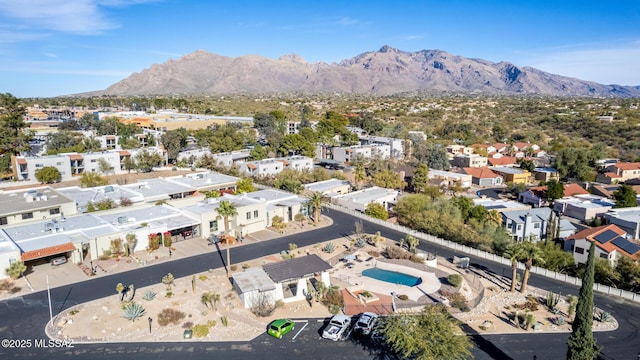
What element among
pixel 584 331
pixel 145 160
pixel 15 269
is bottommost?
pixel 15 269

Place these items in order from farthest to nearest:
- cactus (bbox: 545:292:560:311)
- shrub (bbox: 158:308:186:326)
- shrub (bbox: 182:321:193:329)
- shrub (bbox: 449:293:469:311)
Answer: cactus (bbox: 545:292:560:311) → shrub (bbox: 449:293:469:311) → shrub (bbox: 158:308:186:326) → shrub (bbox: 182:321:193:329)

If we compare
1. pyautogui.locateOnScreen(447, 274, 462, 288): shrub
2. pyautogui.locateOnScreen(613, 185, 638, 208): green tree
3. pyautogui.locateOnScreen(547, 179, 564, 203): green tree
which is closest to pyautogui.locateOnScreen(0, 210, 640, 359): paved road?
pyautogui.locateOnScreen(447, 274, 462, 288): shrub

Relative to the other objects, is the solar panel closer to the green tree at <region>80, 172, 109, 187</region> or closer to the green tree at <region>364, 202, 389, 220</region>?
the green tree at <region>364, 202, 389, 220</region>

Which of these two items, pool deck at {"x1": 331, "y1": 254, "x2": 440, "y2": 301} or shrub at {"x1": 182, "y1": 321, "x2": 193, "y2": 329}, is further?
pool deck at {"x1": 331, "y1": 254, "x2": 440, "y2": 301}

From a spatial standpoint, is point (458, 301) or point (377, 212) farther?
point (377, 212)

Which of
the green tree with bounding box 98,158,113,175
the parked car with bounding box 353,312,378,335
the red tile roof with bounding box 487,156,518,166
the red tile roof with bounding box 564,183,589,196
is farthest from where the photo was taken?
the red tile roof with bounding box 487,156,518,166

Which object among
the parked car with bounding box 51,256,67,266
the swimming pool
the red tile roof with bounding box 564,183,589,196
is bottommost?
the swimming pool

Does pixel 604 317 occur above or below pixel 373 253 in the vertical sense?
below

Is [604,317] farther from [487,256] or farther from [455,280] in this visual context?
[487,256]

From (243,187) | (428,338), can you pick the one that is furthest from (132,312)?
(243,187)
